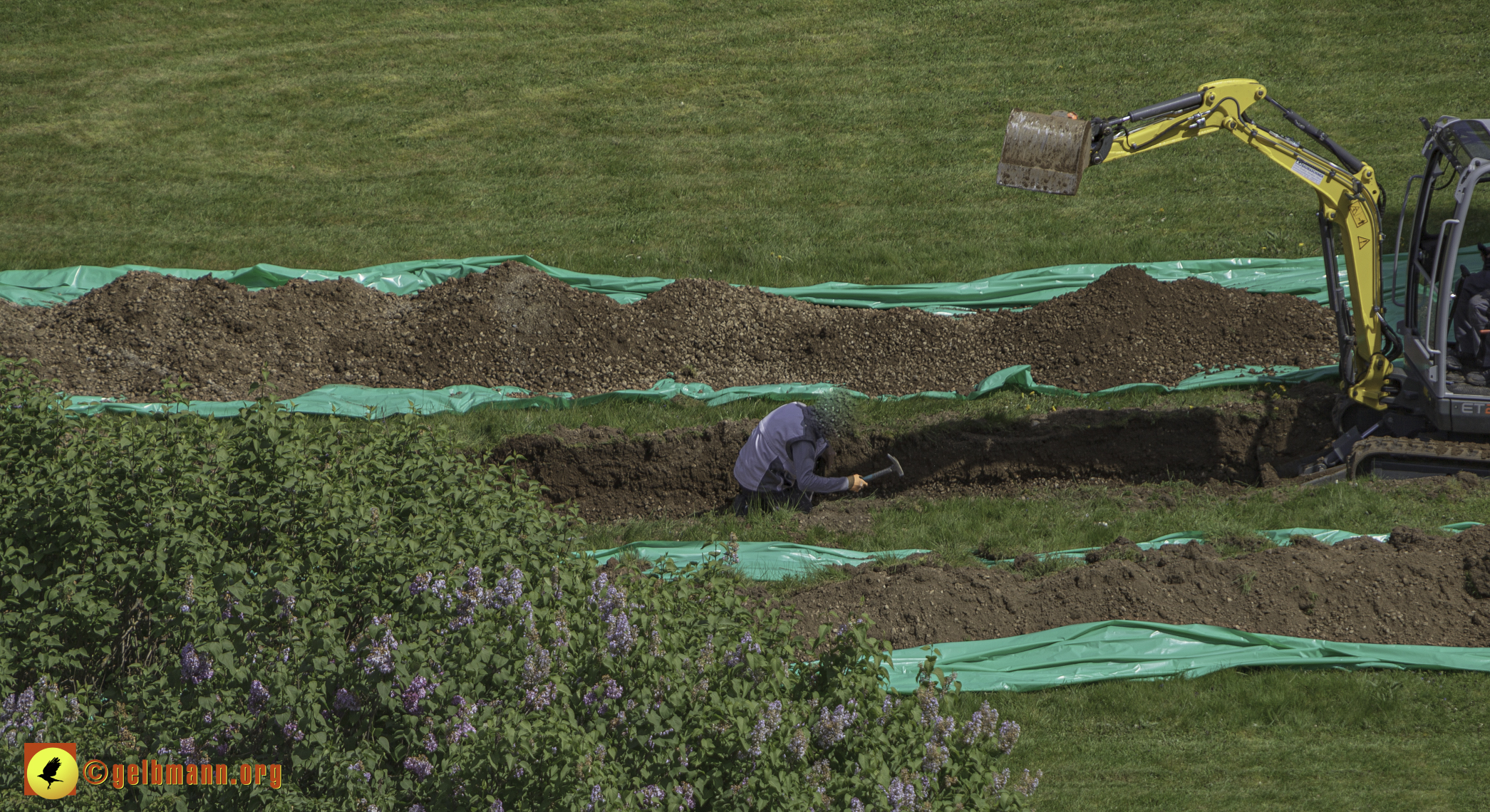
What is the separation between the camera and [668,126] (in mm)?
15758

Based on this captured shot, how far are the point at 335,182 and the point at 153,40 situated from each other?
260 inches

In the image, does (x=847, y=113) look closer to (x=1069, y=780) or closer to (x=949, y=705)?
(x=1069, y=780)

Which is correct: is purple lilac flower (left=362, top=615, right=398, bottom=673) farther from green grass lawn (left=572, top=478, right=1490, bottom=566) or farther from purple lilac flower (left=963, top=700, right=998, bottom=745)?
green grass lawn (left=572, top=478, right=1490, bottom=566)

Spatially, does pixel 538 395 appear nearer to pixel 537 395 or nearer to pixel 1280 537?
pixel 537 395

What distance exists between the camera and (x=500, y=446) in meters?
9.57

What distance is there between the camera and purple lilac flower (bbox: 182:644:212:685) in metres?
4.21

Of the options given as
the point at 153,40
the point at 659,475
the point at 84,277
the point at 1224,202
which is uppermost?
the point at 153,40

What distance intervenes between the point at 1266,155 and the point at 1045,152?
77.5 inches

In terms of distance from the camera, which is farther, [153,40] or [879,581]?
[153,40]

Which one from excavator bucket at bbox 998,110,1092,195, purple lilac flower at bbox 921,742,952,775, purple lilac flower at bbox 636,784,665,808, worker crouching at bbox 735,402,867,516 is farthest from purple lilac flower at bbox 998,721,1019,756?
excavator bucket at bbox 998,110,1092,195

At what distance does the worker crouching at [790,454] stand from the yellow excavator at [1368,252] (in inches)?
92.1

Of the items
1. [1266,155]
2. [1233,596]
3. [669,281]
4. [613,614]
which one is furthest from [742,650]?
[669,281]

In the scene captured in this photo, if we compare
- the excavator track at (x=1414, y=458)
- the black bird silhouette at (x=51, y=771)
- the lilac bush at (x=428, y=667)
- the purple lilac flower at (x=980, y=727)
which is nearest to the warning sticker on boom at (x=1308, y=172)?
the excavator track at (x=1414, y=458)

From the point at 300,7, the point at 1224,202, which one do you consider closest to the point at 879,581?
the point at 1224,202
